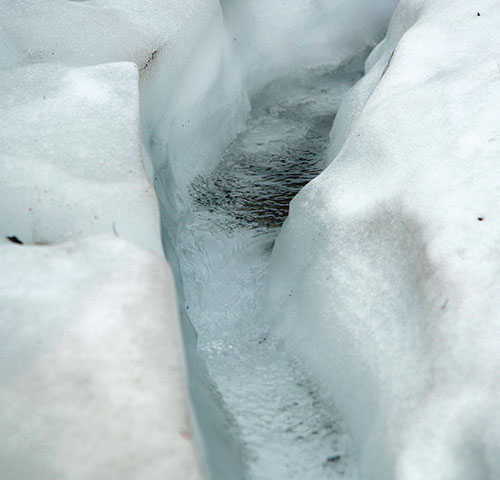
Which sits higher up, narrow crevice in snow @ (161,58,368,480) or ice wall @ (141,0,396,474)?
ice wall @ (141,0,396,474)

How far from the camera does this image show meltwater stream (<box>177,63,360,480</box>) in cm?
126

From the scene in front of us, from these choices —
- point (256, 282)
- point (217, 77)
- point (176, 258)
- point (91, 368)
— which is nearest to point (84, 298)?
point (91, 368)

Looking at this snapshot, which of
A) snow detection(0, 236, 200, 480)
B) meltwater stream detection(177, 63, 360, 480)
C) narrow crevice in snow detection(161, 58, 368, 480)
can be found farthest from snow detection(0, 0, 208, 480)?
meltwater stream detection(177, 63, 360, 480)

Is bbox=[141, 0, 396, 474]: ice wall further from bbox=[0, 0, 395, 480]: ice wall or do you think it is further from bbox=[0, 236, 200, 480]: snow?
bbox=[0, 236, 200, 480]: snow

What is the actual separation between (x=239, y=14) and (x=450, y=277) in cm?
149

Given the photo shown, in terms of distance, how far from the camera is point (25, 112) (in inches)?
55.5

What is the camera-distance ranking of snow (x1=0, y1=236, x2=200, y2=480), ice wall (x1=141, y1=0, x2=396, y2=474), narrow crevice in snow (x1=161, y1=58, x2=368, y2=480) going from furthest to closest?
ice wall (x1=141, y1=0, x2=396, y2=474)
narrow crevice in snow (x1=161, y1=58, x2=368, y2=480)
snow (x1=0, y1=236, x2=200, y2=480)

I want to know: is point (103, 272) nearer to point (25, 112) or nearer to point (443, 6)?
point (25, 112)

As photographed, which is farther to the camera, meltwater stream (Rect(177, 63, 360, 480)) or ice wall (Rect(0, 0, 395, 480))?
meltwater stream (Rect(177, 63, 360, 480))

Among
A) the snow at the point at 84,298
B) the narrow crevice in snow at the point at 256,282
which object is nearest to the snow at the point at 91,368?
the snow at the point at 84,298

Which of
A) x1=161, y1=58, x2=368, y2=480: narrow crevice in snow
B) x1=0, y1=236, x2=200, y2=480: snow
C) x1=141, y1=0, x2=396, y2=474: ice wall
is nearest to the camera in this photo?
x1=0, y1=236, x2=200, y2=480: snow

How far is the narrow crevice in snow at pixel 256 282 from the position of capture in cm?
125

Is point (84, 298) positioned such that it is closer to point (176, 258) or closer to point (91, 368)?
point (91, 368)

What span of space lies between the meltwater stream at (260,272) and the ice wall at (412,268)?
Answer: 0.06 m
